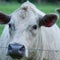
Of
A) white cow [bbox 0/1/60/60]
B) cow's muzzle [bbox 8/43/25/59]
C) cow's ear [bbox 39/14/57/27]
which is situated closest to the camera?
cow's muzzle [bbox 8/43/25/59]

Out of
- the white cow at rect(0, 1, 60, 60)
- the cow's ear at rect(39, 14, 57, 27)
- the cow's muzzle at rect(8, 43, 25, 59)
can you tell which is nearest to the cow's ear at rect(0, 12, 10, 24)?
the white cow at rect(0, 1, 60, 60)

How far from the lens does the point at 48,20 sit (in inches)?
305

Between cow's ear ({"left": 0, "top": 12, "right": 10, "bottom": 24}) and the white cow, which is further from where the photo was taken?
cow's ear ({"left": 0, "top": 12, "right": 10, "bottom": 24})

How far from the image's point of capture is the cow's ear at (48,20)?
768 centimetres

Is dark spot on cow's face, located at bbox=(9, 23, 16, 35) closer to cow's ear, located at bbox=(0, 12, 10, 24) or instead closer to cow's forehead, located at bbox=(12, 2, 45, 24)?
cow's forehead, located at bbox=(12, 2, 45, 24)

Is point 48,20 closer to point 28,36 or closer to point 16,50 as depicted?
point 28,36

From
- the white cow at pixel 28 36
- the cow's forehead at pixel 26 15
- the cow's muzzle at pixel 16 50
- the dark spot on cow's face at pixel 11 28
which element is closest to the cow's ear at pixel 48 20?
the white cow at pixel 28 36

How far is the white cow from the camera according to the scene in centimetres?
709

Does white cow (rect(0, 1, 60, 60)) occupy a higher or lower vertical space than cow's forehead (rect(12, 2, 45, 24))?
lower

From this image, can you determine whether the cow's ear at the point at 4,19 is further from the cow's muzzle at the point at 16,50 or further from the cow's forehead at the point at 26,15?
the cow's muzzle at the point at 16,50

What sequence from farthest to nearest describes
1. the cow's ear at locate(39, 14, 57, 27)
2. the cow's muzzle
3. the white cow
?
the cow's ear at locate(39, 14, 57, 27) < the white cow < the cow's muzzle

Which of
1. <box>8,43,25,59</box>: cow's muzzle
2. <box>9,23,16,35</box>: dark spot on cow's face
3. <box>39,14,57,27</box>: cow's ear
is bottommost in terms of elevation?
<box>8,43,25,59</box>: cow's muzzle

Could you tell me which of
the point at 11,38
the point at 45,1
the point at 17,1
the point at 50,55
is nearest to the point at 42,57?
the point at 50,55

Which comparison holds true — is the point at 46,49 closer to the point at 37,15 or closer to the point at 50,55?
the point at 50,55
